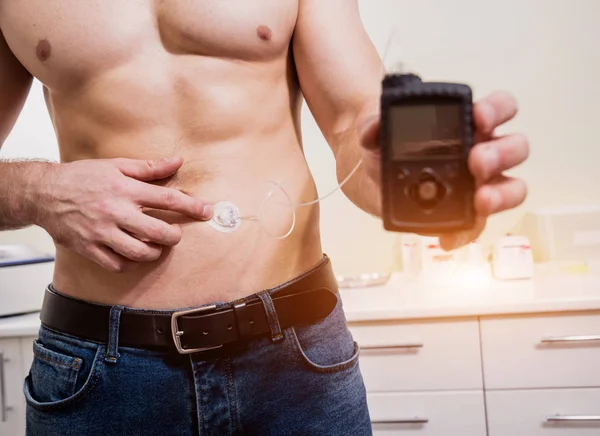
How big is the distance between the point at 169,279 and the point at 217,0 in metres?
0.36

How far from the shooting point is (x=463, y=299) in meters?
1.34

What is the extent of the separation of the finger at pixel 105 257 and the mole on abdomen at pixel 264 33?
323 millimetres

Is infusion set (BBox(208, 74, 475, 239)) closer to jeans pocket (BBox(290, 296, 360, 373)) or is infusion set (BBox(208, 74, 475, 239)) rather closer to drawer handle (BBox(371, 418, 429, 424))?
jeans pocket (BBox(290, 296, 360, 373))

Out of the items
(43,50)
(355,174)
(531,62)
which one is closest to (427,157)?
(355,174)

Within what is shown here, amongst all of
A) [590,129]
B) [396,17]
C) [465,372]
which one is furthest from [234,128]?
[590,129]

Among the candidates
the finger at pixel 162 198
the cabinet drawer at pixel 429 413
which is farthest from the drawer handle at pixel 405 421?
the finger at pixel 162 198

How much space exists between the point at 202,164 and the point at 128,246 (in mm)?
138

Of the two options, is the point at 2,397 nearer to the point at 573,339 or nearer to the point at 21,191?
the point at 21,191

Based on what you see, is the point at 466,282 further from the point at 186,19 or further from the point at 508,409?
the point at 186,19

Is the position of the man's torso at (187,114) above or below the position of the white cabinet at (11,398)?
above

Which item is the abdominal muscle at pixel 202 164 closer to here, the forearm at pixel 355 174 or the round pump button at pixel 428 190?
the forearm at pixel 355 174

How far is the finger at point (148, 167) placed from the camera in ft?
2.12

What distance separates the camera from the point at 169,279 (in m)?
0.68

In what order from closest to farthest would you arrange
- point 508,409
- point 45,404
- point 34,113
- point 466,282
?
point 45,404
point 508,409
point 466,282
point 34,113
